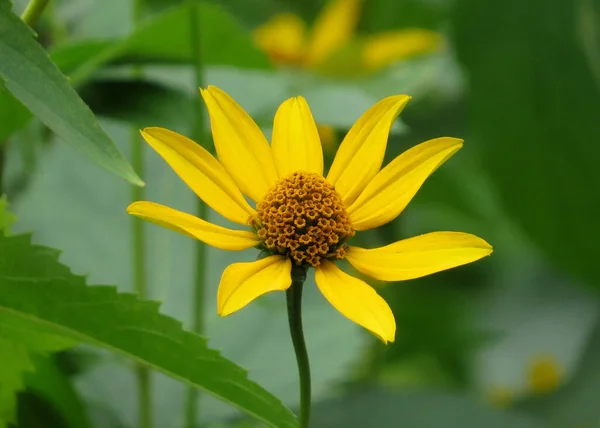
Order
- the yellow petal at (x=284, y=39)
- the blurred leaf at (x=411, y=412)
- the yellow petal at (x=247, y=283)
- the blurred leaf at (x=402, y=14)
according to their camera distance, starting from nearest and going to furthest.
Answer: the yellow petal at (x=247, y=283)
the blurred leaf at (x=411, y=412)
the yellow petal at (x=284, y=39)
the blurred leaf at (x=402, y=14)

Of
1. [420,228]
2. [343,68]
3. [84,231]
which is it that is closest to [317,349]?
[84,231]

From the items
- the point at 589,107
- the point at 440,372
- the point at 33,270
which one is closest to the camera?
the point at 33,270

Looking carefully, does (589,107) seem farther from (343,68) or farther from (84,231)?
(84,231)

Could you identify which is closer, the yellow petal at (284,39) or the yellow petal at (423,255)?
the yellow petal at (423,255)

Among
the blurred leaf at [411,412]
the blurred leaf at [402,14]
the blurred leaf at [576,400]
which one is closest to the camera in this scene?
the blurred leaf at [411,412]

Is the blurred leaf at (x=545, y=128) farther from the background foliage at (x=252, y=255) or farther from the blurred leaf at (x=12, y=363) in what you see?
the blurred leaf at (x=12, y=363)

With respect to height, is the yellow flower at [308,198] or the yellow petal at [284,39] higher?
the yellow petal at [284,39]

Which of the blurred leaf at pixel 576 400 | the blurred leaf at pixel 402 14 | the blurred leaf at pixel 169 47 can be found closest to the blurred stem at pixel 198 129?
the blurred leaf at pixel 169 47
